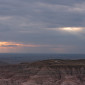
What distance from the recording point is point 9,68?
93562mm

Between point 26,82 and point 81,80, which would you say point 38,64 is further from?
point 81,80

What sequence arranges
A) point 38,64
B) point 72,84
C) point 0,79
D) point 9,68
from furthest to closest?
1. point 9,68
2. point 38,64
3. point 0,79
4. point 72,84

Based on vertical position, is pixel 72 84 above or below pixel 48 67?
below

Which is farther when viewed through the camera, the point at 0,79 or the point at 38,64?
the point at 38,64

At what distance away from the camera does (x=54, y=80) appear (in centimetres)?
7612

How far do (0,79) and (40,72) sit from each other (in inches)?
510

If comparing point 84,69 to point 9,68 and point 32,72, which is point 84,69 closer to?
point 32,72

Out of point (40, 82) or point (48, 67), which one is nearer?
point (40, 82)

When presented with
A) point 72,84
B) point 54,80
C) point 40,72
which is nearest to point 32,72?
point 40,72

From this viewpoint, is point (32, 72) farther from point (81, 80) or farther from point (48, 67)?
point (81, 80)

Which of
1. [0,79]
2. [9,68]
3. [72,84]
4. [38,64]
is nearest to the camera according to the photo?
[72,84]

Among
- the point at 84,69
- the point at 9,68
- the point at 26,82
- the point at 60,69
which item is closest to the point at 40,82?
the point at 26,82

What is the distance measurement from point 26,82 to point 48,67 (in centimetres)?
981

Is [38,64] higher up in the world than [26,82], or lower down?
higher up
